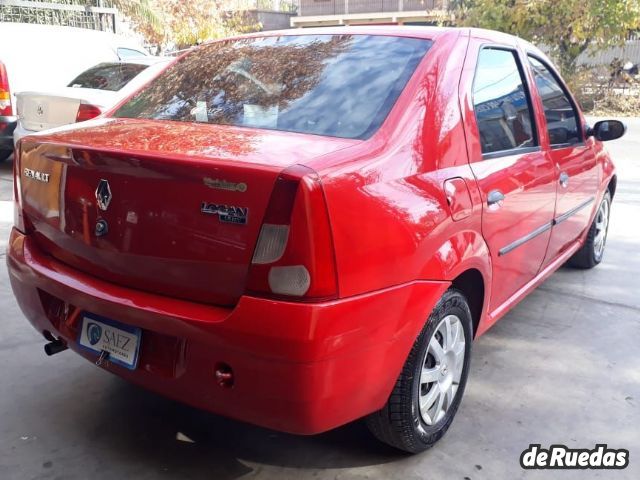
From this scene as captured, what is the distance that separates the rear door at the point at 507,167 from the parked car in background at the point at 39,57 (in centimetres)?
588

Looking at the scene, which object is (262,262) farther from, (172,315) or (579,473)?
(579,473)

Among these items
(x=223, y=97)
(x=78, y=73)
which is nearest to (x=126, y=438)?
(x=223, y=97)

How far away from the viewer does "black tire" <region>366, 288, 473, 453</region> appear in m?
2.38

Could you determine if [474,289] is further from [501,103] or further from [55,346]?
[55,346]

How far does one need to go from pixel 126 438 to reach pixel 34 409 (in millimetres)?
510

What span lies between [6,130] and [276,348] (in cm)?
690

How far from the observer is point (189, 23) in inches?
819

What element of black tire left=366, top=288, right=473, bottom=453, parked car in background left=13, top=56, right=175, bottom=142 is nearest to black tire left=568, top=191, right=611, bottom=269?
black tire left=366, top=288, right=473, bottom=453

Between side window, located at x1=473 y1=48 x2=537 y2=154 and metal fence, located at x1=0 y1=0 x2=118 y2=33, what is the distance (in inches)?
477

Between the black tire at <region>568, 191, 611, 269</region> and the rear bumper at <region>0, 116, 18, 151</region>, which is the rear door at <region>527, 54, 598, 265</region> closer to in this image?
the black tire at <region>568, 191, 611, 269</region>

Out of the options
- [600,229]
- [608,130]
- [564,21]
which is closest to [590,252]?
[600,229]

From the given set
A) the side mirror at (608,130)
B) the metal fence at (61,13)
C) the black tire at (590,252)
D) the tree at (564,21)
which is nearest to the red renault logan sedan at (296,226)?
the side mirror at (608,130)

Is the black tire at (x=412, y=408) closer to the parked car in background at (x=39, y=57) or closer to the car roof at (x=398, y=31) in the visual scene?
the car roof at (x=398, y=31)

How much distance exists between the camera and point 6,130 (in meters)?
7.64
